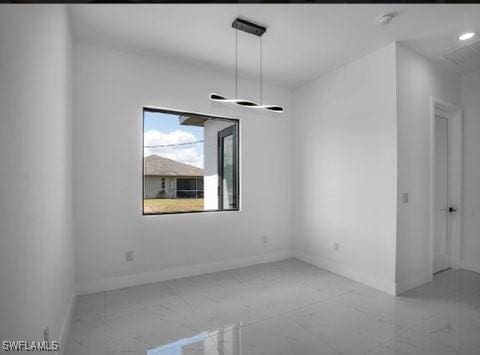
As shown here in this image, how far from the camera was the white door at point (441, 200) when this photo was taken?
3.94m

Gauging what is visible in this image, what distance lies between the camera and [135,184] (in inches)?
135

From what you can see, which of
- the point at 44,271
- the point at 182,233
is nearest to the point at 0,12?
the point at 44,271

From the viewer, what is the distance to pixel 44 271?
5.56 feet

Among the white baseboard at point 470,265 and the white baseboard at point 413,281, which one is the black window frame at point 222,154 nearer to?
the white baseboard at point 413,281

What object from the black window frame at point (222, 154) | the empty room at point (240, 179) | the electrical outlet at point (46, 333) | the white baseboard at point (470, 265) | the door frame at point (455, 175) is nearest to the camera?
the electrical outlet at point (46, 333)

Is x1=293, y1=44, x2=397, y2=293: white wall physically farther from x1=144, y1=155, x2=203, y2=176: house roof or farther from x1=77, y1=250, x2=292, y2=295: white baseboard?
x1=144, y1=155, x2=203, y2=176: house roof

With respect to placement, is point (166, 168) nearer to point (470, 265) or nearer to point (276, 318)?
point (276, 318)

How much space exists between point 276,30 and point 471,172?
11.8 ft

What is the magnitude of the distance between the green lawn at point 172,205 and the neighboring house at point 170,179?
0.06 meters

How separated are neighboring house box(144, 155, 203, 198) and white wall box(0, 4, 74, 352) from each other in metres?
1.41

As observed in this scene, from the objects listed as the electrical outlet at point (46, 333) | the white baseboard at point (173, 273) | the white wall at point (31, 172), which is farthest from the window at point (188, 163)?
the electrical outlet at point (46, 333)

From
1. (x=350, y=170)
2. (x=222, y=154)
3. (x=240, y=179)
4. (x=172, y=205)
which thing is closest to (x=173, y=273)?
(x=172, y=205)

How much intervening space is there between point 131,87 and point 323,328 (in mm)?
3493

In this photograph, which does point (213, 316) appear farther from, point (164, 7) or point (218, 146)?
point (164, 7)
